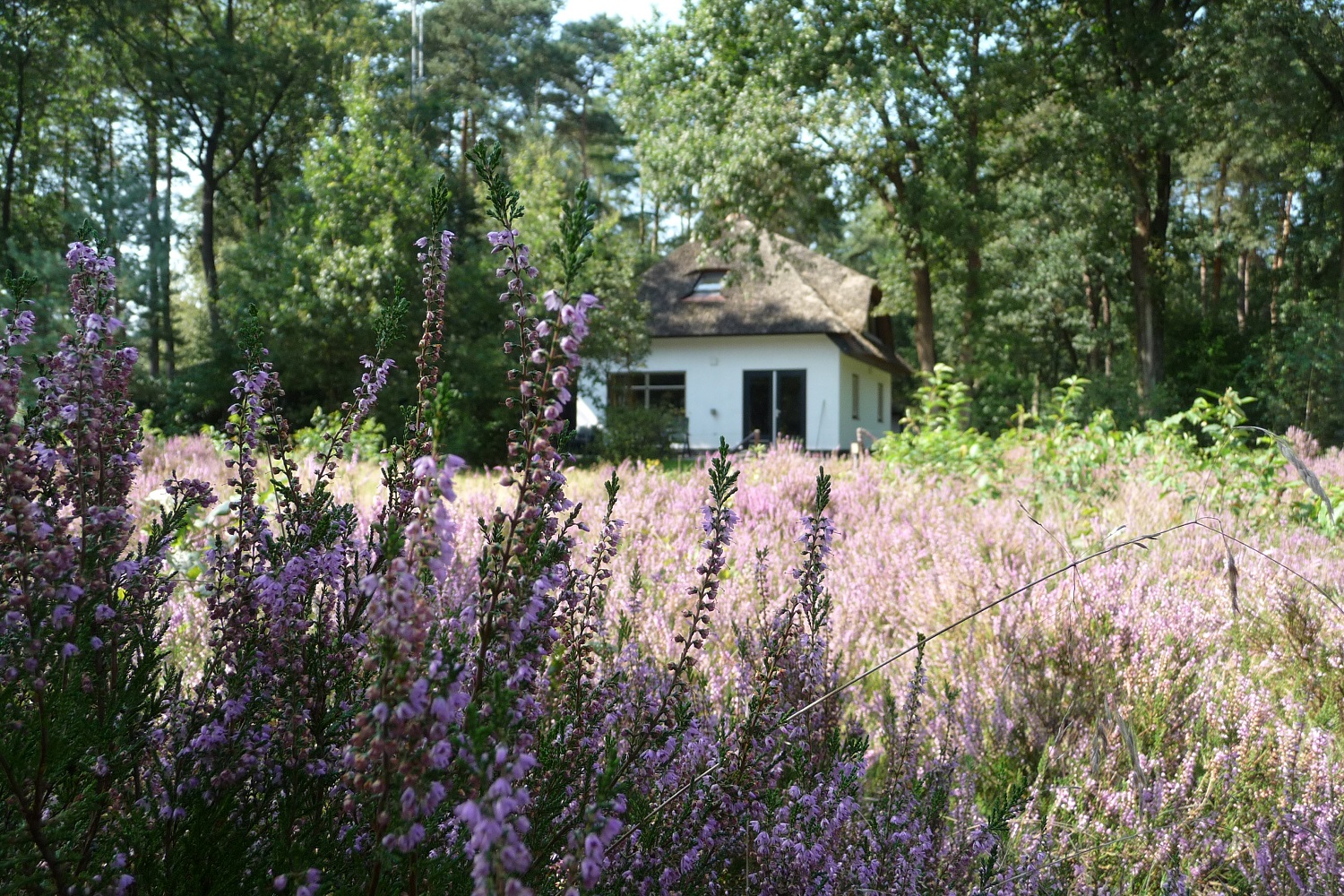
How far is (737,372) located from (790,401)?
75.4 inches

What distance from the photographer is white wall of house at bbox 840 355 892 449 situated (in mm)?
29672

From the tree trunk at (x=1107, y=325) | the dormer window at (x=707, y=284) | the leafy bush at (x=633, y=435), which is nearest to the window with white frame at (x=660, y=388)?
the dormer window at (x=707, y=284)

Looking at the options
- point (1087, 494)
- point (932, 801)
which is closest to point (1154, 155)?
point (1087, 494)

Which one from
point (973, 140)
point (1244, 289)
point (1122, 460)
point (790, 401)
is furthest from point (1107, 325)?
point (1122, 460)

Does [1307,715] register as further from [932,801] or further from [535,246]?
[535,246]

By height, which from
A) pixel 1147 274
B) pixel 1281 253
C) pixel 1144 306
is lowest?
pixel 1144 306

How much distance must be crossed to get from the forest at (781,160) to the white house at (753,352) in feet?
10.0

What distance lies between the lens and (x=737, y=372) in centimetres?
2953

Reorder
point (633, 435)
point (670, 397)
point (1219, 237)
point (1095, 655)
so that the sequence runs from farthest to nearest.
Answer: point (1219, 237) < point (670, 397) < point (633, 435) < point (1095, 655)

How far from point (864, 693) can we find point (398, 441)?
243 centimetres

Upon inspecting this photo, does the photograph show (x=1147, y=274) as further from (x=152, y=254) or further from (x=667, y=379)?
(x=152, y=254)

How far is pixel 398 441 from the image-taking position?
6.83ft

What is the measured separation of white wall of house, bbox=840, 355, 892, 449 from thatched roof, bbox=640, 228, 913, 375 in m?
0.61

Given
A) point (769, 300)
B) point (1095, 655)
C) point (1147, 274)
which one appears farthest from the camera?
point (769, 300)
